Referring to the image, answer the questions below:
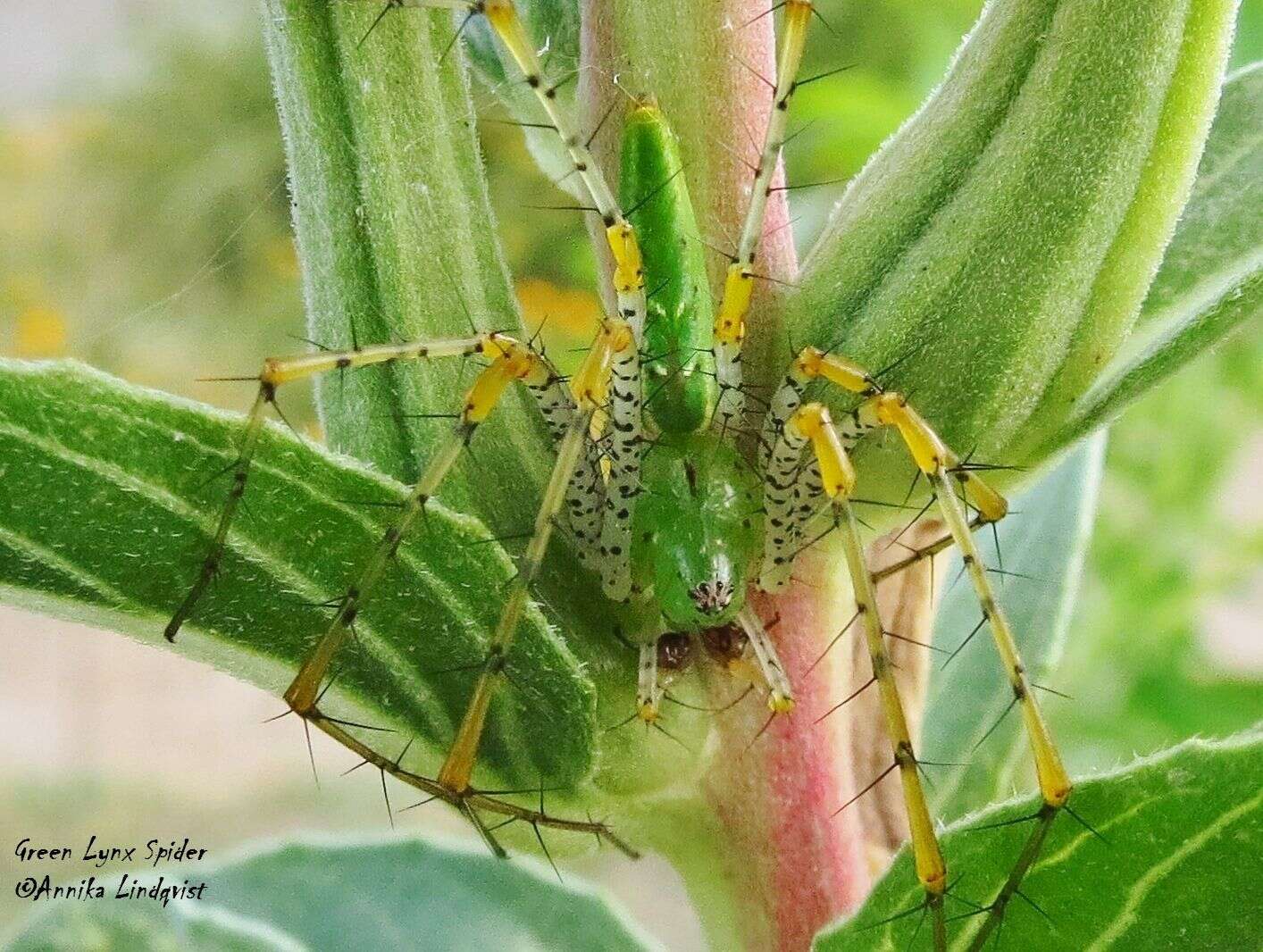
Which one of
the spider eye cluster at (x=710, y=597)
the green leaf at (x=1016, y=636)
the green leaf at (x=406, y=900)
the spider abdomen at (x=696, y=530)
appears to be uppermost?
the spider abdomen at (x=696, y=530)

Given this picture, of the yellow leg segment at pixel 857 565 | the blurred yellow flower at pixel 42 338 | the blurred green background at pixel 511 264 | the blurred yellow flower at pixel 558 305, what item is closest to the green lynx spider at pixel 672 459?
the yellow leg segment at pixel 857 565

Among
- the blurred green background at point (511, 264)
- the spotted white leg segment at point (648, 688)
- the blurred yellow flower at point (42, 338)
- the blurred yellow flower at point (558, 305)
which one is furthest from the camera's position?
the blurred yellow flower at point (558, 305)

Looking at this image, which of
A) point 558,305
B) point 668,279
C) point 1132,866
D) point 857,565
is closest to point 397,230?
point 668,279

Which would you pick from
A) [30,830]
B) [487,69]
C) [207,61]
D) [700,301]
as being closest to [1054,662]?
[700,301]

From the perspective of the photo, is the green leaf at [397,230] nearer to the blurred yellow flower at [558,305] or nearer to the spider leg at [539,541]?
the spider leg at [539,541]

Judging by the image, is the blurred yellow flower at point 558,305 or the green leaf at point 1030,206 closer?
the green leaf at point 1030,206

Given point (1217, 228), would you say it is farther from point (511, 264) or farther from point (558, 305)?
point (558, 305)

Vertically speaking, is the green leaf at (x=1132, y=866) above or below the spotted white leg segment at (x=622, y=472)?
below

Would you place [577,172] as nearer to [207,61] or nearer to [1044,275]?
[1044,275]
